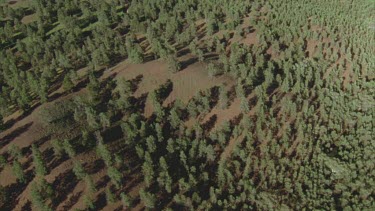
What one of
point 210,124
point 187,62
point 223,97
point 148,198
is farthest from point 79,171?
point 187,62

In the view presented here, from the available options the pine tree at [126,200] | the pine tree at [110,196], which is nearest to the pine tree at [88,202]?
the pine tree at [110,196]

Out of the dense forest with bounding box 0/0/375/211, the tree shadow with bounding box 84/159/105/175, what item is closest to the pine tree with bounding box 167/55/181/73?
the dense forest with bounding box 0/0/375/211

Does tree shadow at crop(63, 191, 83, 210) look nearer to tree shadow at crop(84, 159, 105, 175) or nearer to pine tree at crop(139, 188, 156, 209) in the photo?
tree shadow at crop(84, 159, 105, 175)

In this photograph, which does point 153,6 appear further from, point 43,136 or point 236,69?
point 43,136

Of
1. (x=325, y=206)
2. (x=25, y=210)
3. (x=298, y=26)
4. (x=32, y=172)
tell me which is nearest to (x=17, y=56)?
(x=32, y=172)

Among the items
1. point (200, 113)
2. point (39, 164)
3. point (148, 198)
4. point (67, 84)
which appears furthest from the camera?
point (67, 84)

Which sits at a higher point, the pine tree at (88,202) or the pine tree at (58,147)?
the pine tree at (58,147)

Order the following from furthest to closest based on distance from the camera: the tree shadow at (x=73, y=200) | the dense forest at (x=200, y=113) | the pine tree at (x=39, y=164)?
the pine tree at (x=39, y=164) → the dense forest at (x=200, y=113) → the tree shadow at (x=73, y=200)

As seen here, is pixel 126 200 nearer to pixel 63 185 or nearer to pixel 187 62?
pixel 63 185

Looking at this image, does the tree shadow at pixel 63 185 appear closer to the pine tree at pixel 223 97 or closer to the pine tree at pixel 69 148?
the pine tree at pixel 69 148
